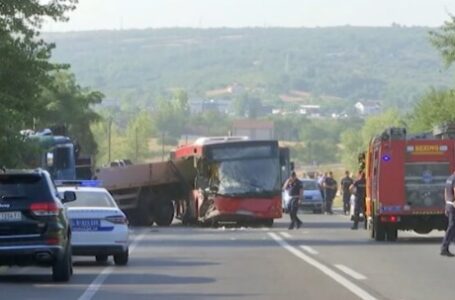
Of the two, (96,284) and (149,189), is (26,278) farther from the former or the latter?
→ (149,189)

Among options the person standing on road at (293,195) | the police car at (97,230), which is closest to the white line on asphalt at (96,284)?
the police car at (97,230)

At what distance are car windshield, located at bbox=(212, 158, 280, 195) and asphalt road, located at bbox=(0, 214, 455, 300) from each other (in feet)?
29.9

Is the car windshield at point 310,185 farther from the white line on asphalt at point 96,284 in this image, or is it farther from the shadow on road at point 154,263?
the white line on asphalt at point 96,284

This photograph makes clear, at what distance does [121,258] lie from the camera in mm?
28047

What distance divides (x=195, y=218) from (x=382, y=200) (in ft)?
48.7

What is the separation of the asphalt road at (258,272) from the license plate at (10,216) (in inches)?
40.8

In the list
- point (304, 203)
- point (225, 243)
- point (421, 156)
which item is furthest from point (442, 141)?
point (304, 203)

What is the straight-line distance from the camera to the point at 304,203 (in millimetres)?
70312

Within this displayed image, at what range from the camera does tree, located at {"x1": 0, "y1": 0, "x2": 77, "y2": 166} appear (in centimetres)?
3462

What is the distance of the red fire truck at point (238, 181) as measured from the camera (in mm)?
48250

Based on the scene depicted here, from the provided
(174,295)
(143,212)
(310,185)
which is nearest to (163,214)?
(143,212)

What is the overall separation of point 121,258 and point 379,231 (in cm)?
1062

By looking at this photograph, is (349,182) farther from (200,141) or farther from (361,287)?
(361,287)

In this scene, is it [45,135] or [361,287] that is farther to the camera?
[45,135]
